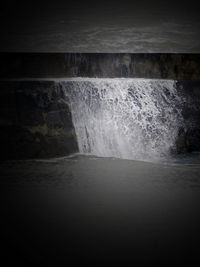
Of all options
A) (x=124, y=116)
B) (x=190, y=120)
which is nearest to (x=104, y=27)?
(x=124, y=116)

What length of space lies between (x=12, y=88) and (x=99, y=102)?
2.67 ft

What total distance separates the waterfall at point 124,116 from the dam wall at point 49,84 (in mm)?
106

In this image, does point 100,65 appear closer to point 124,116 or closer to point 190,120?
point 124,116

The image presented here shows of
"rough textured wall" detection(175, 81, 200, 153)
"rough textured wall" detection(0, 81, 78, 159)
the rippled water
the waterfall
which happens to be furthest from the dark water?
the rippled water

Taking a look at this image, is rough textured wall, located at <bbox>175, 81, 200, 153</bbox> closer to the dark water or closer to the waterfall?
the waterfall

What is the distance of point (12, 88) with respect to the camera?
2486 mm

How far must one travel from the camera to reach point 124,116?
9.54ft

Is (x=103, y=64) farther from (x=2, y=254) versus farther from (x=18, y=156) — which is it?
(x=2, y=254)

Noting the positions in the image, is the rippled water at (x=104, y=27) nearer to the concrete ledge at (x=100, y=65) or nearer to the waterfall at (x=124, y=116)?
the concrete ledge at (x=100, y=65)

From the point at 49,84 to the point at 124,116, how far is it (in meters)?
0.80

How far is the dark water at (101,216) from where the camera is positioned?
96 cm

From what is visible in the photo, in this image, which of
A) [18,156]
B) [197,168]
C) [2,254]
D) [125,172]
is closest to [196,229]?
[2,254]

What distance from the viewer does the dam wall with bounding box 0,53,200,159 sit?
2479mm

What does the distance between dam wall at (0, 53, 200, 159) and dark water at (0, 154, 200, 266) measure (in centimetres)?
45
